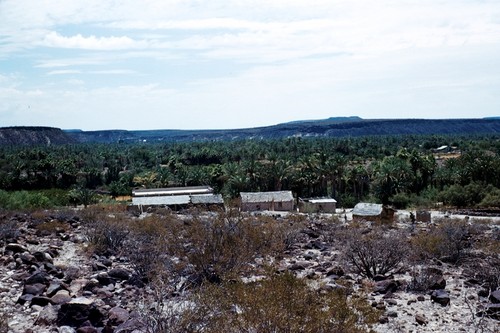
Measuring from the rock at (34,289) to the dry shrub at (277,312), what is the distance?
749 cm

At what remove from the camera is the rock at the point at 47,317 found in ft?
46.3

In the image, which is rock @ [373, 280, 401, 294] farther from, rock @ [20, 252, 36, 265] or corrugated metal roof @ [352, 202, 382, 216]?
corrugated metal roof @ [352, 202, 382, 216]

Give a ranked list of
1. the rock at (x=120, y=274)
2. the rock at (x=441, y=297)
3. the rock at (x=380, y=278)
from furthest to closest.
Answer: the rock at (x=380, y=278)
the rock at (x=120, y=274)
the rock at (x=441, y=297)

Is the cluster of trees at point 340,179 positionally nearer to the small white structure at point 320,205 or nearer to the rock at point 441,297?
the small white structure at point 320,205

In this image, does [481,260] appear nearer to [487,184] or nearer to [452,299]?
[452,299]

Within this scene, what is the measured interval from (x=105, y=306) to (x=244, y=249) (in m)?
5.73

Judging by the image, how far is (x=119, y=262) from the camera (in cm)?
2364

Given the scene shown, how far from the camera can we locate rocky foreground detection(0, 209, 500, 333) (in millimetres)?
14094

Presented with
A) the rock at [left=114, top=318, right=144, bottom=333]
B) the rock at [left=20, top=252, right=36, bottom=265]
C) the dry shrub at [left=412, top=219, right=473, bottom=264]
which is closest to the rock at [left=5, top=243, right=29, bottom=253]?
the rock at [left=20, top=252, right=36, bottom=265]

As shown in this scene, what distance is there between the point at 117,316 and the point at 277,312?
6189mm

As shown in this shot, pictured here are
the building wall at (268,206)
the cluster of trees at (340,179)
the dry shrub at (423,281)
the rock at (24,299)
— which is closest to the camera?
the rock at (24,299)

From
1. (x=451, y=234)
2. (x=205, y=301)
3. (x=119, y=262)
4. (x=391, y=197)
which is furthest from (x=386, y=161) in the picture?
(x=205, y=301)

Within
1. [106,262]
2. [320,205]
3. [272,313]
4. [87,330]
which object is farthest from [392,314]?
[320,205]

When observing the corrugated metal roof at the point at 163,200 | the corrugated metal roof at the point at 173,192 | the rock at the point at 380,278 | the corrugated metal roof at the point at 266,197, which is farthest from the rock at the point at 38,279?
the corrugated metal roof at the point at 173,192
